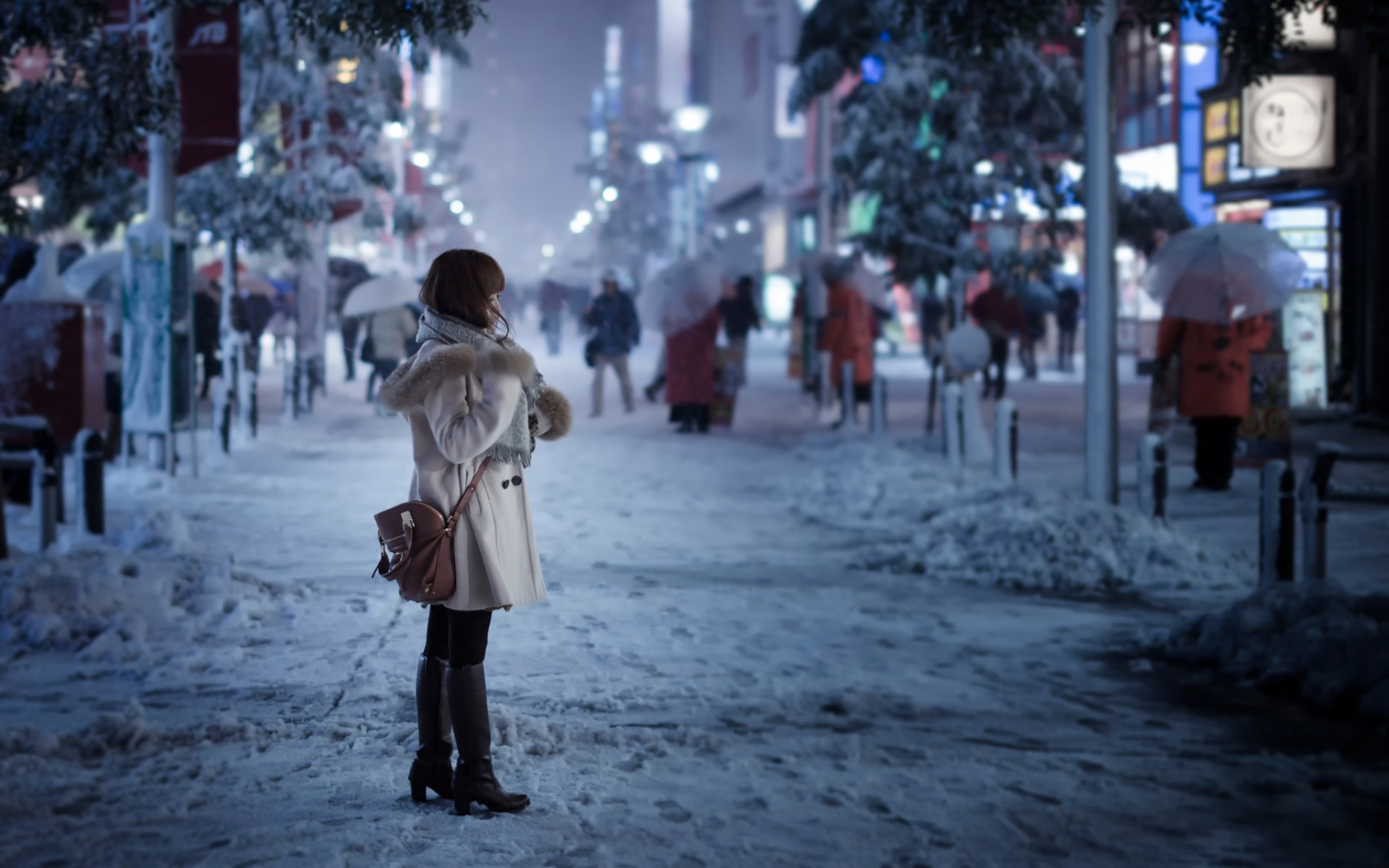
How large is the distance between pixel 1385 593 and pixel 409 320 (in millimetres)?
15420

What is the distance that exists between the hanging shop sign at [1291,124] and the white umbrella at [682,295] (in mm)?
7214

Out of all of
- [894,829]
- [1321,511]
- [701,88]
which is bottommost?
[894,829]

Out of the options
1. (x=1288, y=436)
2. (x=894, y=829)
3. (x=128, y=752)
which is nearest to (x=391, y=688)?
(x=128, y=752)

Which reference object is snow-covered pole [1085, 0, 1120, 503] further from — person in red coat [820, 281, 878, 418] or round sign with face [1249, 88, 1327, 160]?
round sign with face [1249, 88, 1327, 160]

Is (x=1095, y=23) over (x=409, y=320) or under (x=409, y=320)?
over

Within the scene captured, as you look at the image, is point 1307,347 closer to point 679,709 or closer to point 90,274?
point 90,274

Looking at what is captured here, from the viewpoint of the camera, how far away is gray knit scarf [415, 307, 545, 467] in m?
4.62

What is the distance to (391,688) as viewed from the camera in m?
6.54

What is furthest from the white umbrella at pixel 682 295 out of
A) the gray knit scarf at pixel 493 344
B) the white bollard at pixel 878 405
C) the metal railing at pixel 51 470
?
the gray knit scarf at pixel 493 344

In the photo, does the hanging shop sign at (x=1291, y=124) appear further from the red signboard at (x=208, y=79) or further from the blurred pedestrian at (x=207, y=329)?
the blurred pedestrian at (x=207, y=329)

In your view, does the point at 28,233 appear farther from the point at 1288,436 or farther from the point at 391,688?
the point at 391,688

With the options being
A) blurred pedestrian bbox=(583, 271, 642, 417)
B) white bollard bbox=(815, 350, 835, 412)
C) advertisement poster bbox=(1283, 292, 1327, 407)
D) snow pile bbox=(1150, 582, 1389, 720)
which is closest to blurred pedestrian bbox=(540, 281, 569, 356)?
blurred pedestrian bbox=(583, 271, 642, 417)

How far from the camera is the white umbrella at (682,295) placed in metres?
19.8

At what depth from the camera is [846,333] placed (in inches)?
799
